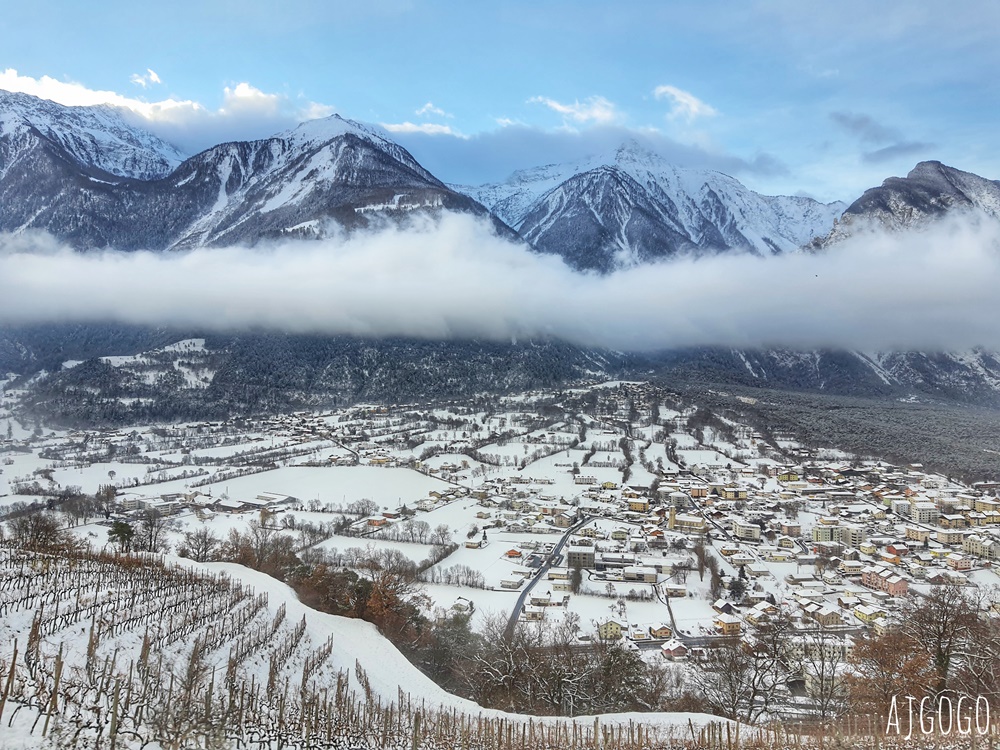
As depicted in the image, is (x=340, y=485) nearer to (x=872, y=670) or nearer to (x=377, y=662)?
(x=377, y=662)

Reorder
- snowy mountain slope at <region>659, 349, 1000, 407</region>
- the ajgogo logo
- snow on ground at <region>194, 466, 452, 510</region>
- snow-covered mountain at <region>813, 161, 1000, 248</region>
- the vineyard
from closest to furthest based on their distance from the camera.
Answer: the vineyard, the ajgogo logo, snow on ground at <region>194, 466, 452, 510</region>, snowy mountain slope at <region>659, 349, 1000, 407</region>, snow-covered mountain at <region>813, 161, 1000, 248</region>

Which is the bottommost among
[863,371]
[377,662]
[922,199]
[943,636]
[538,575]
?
[538,575]

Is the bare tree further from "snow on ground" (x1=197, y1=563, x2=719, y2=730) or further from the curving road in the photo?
the curving road

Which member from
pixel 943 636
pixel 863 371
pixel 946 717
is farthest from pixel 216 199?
pixel 946 717

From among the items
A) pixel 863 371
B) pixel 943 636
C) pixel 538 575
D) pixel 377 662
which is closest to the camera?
pixel 943 636

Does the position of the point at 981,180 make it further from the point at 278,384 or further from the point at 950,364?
the point at 278,384

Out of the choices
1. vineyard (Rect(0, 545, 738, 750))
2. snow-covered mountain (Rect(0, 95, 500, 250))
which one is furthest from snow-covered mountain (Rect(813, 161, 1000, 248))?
vineyard (Rect(0, 545, 738, 750))

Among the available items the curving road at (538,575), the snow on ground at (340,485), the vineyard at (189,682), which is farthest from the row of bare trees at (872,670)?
the snow on ground at (340,485)

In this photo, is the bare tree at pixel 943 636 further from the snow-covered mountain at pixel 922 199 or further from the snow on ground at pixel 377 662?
the snow-covered mountain at pixel 922 199

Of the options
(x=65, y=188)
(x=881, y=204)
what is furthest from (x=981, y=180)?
(x=65, y=188)
